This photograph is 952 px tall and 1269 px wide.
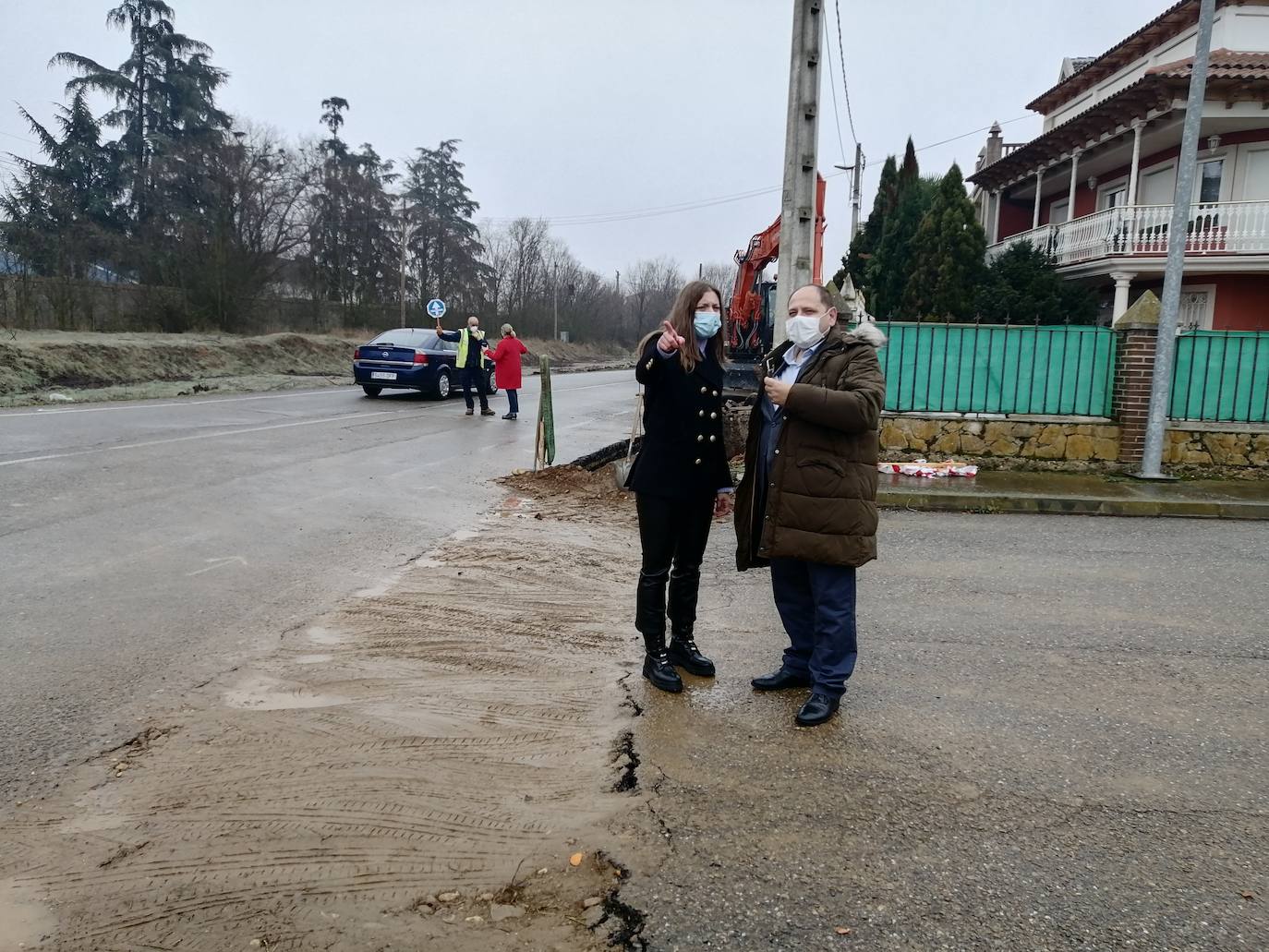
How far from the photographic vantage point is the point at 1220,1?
70.4 feet

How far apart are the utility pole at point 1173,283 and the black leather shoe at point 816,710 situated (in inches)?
312

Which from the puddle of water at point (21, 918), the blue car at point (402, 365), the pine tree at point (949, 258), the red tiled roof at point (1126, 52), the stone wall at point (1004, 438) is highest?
the red tiled roof at point (1126, 52)

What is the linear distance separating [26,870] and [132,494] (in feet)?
20.5

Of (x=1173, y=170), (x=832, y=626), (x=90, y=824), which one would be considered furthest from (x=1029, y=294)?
(x=90, y=824)

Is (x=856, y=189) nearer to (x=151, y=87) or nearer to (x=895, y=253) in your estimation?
(x=895, y=253)

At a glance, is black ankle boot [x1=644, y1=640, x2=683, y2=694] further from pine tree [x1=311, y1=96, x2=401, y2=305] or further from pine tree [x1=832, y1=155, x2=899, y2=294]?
pine tree [x1=311, y1=96, x2=401, y2=305]

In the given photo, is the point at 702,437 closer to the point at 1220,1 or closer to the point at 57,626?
the point at 57,626

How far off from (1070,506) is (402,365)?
13993mm

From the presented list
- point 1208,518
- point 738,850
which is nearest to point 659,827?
point 738,850

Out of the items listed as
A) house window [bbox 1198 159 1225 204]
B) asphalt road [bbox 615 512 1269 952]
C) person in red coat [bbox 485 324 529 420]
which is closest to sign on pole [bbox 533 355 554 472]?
asphalt road [bbox 615 512 1269 952]

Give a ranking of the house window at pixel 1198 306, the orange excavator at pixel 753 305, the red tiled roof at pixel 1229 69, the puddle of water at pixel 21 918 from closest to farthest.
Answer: the puddle of water at pixel 21 918 → the orange excavator at pixel 753 305 → the red tiled roof at pixel 1229 69 → the house window at pixel 1198 306

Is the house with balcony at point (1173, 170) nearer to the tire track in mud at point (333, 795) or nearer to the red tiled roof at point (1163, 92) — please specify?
the red tiled roof at point (1163, 92)

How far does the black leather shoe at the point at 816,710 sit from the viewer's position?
149 inches

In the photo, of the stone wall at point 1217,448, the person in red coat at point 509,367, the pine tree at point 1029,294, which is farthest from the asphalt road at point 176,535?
the pine tree at point 1029,294
